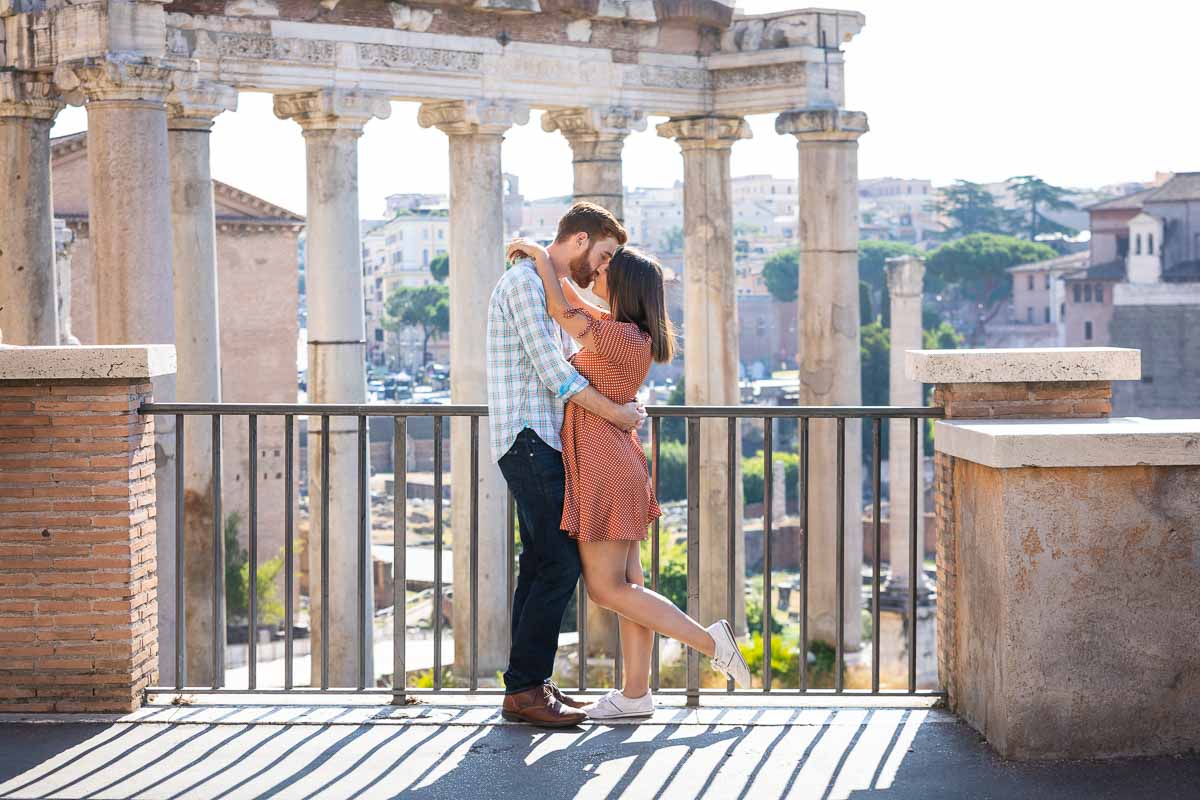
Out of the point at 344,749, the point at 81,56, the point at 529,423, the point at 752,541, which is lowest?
the point at 752,541

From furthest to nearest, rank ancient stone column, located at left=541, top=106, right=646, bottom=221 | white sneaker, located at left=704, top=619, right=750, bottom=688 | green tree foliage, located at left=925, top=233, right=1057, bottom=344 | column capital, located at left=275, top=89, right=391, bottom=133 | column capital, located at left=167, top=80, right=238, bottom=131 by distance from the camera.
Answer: green tree foliage, located at left=925, top=233, right=1057, bottom=344 < ancient stone column, located at left=541, top=106, right=646, bottom=221 < column capital, located at left=275, top=89, right=391, bottom=133 < column capital, located at left=167, top=80, right=238, bottom=131 < white sneaker, located at left=704, top=619, right=750, bottom=688

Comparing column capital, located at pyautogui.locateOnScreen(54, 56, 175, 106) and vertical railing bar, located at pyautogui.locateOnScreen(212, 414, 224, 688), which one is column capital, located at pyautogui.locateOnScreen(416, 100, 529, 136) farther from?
vertical railing bar, located at pyautogui.locateOnScreen(212, 414, 224, 688)

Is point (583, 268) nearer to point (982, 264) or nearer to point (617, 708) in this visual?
point (617, 708)

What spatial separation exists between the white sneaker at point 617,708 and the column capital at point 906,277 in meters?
25.3

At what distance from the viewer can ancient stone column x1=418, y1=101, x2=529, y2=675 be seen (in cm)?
1705

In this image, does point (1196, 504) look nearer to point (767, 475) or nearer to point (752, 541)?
point (767, 475)

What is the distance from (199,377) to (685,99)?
6.24 m

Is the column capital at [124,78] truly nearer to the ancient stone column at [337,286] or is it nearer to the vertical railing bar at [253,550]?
the ancient stone column at [337,286]

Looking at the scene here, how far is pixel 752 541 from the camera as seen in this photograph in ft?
210

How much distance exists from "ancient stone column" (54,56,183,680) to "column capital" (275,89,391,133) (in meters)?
2.76

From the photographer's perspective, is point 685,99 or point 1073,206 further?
point 1073,206

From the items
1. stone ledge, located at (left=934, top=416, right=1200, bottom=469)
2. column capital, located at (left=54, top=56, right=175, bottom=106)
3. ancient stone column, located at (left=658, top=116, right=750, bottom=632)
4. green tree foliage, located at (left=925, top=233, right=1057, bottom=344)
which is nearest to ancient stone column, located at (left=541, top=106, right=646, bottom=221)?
ancient stone column, located at (left=658, top=116, right=750, bottom=632)

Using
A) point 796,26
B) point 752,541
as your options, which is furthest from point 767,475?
point 752,541

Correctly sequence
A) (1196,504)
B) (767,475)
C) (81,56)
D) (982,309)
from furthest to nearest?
(982,309), (81,56), (767,475), (1196,504)
